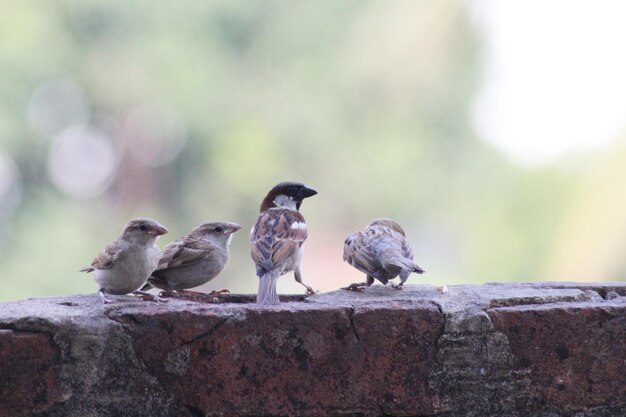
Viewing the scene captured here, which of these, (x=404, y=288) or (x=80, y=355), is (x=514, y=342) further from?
(x=80, y=355)

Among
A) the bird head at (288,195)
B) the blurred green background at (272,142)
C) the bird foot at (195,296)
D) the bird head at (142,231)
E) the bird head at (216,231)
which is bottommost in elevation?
the bird foot at (195,296)

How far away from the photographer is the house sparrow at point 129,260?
8.36 feet

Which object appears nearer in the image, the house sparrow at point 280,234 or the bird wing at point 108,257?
the bird wing at point 108,257

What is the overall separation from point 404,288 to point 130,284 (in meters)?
0.72

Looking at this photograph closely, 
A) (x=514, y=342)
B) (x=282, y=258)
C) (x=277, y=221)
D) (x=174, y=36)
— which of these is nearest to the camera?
(x=514, y=342)

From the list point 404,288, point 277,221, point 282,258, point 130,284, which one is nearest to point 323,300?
point 404,288

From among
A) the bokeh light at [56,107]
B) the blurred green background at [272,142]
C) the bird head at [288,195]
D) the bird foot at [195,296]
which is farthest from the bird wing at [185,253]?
the bokeh light at [56,107]

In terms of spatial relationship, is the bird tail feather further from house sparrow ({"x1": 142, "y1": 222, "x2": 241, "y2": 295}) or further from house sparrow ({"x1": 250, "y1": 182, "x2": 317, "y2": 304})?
house sparrow ({"x1": 142, "y1": 222, "x2": 241, "y2": 295})

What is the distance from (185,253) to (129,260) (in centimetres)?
35

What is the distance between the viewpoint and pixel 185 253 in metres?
2.93

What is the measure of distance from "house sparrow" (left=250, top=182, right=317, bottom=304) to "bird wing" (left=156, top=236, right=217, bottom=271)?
0.17 m

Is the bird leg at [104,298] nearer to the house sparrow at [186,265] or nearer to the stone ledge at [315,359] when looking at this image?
the stone ledge at [315,359]

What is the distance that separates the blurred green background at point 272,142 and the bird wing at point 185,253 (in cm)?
794

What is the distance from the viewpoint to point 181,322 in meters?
2.02
